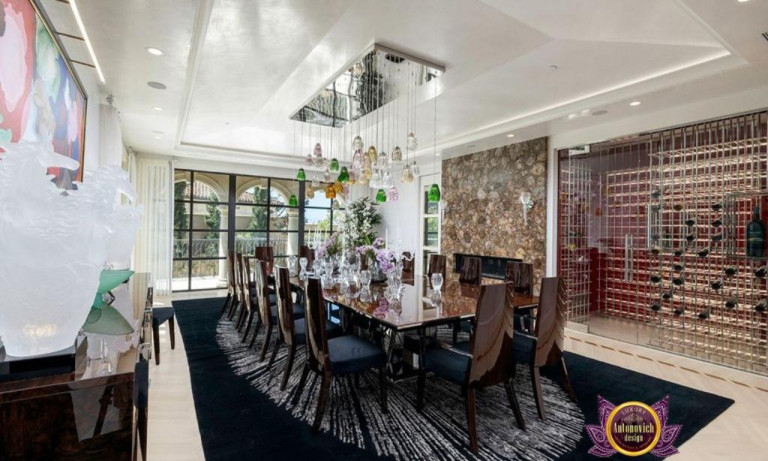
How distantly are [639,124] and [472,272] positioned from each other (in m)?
2.55

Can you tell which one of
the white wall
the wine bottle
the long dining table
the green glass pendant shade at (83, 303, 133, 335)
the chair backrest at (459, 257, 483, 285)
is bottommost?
the long dining table

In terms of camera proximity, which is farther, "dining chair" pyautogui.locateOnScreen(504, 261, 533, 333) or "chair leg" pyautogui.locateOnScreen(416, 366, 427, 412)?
"dining chair" pyautogui.locateOnScreen(504, 261, 533, 333)

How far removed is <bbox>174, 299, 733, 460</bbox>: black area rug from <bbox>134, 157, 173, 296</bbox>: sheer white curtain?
3.91 m

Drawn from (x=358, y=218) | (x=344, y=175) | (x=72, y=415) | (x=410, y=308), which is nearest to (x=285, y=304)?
(x=410, y=308)

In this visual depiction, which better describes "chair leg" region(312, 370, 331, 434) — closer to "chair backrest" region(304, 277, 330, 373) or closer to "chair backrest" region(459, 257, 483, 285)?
"chair backrest" region(304, 277, 330, 373)

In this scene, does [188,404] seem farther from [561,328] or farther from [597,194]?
[597,194]

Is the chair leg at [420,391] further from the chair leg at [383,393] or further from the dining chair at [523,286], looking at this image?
the dining chair at [523,286]

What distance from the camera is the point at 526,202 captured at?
213 inches

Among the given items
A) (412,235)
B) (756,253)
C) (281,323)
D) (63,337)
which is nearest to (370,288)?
(281,323)

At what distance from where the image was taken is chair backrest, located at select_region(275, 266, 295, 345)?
109 inches

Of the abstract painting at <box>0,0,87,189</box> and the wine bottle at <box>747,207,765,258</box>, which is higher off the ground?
the abstract painting at <box>0,0,87,189</box>

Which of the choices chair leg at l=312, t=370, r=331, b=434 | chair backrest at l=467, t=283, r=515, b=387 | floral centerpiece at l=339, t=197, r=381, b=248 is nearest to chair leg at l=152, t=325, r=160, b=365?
chair leg at l=312, t=370, r=331, b=434

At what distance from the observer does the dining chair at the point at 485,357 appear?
2170 mm

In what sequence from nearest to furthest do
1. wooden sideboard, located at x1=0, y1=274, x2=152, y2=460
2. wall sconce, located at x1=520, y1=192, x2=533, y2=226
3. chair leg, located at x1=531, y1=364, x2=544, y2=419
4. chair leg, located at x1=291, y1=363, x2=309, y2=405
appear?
wooden sideboard, located at x1=0, y1=274, x2=152, y2=460, chair leg, located at x1=531, y1=364, x2=544, y2=419, chair leg, located at x1=291, y1=363, x2=309, y2=405, wall sconce, located at x1=520, y1=192, x2=533, y2=226
